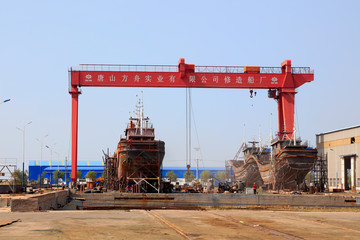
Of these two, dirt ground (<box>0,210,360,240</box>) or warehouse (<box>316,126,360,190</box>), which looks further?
warehouse (<box>316,126,360,190</box>)

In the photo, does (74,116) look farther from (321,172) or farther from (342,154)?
(342,154)

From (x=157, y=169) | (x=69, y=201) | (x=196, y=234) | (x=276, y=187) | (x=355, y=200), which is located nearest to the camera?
(x=196, y=234)

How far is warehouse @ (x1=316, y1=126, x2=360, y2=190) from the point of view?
267ft

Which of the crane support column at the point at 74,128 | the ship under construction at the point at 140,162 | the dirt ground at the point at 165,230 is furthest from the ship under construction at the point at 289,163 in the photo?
the dirt ground at the point at 165,230

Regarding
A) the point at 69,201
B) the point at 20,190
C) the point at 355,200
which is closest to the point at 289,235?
the point at 355,200

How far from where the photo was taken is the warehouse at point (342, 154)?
81.5 metres

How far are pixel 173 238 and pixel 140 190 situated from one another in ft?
111

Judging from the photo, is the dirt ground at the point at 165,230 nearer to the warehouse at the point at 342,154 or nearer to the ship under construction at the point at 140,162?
the ship under construction at the point at 140,162

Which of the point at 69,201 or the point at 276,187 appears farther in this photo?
the point at 276,187

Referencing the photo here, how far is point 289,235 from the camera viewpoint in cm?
1333

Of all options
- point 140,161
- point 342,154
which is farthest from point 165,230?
point 342,154

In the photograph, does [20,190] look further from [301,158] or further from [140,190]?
[301,158]

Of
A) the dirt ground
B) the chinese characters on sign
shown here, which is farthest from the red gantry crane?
the dirt ground

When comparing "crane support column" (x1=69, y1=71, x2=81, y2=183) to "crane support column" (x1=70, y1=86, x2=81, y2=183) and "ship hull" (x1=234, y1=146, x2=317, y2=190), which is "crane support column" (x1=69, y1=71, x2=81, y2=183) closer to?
"crane support column" (x1=70, y1=86, x2=81, y2=183)
